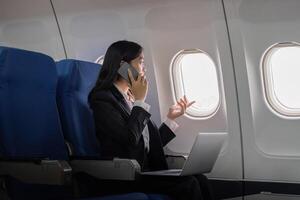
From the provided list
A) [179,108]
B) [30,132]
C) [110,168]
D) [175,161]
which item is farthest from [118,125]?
[179,108]

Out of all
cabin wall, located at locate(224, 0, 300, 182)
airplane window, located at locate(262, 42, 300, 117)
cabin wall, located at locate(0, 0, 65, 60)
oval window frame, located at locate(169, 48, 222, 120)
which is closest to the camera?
cabin wall, located at locate(224, 0, 300, 182)

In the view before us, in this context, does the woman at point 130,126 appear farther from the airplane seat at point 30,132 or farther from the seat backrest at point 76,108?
the airplane seat at point 30,132

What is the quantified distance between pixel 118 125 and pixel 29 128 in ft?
1.66

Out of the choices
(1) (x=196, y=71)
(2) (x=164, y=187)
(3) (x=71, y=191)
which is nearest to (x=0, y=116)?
(3) (x=71, y=191)

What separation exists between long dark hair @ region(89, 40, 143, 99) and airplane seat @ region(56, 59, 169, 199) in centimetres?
16

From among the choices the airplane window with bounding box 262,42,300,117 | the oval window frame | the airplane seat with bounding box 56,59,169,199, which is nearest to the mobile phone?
the airplane seat with bounding box 56,59,169,199

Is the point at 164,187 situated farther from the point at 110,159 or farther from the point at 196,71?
the point at 196,71

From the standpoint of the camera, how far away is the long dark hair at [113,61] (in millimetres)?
3143

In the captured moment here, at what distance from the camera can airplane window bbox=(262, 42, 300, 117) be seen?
3.60 m

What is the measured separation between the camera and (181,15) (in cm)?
364

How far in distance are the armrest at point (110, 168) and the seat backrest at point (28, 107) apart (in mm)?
138

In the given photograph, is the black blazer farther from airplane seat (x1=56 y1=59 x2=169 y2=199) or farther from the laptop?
the laptop

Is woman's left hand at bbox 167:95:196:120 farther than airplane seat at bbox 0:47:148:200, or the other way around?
woman's left hand at bbox 167:95:196:120

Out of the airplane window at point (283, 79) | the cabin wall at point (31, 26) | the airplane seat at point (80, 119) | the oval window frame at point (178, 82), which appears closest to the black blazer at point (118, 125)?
the airplane seat at point (80, 119)
